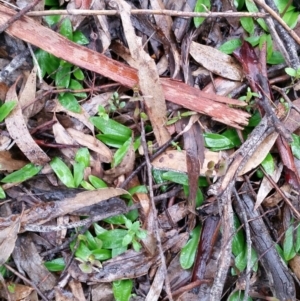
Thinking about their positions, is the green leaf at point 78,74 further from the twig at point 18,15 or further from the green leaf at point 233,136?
the green leaf at point 233,136

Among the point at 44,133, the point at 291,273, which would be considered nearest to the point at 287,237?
the point at 291,273

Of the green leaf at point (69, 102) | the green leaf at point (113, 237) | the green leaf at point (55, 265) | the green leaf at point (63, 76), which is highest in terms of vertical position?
the green leaf at point (63, 76)

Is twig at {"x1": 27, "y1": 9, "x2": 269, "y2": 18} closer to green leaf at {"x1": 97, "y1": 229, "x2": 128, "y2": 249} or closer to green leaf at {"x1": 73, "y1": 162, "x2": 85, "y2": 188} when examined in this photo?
Result: green leaf at {"x1": 73, "y1": 162, "x2": 85, "y2": 188}

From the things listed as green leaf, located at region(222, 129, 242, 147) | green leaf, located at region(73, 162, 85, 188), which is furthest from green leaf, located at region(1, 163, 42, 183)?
green leaf, located at region(222, 129, 242, 147)

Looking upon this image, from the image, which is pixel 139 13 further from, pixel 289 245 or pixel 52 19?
pixel 289 245

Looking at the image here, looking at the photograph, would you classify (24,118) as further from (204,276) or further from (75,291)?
(204,276)

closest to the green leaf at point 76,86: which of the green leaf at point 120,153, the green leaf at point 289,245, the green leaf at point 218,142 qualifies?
the green leaf at point 120,153

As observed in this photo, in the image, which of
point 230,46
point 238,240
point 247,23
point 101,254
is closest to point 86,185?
point 101,254
